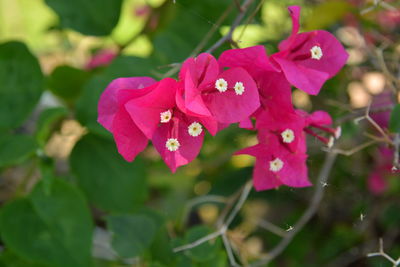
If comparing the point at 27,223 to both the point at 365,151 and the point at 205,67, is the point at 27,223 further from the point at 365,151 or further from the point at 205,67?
the point at 365,151

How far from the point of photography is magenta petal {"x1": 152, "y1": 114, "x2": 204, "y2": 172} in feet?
1.85

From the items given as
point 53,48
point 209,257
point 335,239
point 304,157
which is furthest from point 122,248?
point 53,48

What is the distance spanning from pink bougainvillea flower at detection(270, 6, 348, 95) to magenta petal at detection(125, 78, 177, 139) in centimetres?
13

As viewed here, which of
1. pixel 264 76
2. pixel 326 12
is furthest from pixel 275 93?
pixel 326 12

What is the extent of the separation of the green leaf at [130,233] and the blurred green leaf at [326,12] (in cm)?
48

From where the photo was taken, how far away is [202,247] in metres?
0.81

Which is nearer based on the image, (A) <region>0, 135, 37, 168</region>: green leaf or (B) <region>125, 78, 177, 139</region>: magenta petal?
(B) <region>125, 78, 177, 139</region>: magenta petal

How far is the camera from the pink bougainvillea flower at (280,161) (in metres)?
0.62

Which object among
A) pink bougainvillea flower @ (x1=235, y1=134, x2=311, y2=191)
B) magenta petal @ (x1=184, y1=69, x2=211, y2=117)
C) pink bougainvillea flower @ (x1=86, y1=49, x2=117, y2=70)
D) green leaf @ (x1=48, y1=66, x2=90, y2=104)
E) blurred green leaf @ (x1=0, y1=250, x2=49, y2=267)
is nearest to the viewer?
magenta petal @ (x1=184, y1=69, x2=211, y2=117)

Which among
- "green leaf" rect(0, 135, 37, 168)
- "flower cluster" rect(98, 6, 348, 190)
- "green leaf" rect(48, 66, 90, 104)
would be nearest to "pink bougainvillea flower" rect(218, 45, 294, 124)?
"flower cluster" rect(98, 6, 348, 190)

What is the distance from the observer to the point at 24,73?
96 cm

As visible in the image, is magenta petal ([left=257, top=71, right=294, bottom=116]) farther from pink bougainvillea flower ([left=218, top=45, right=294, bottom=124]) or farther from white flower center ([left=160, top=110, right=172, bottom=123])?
white flower center ([left=160, top=110, right=172, bottom=123])

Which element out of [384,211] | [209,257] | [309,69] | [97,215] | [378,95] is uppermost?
[309,69]

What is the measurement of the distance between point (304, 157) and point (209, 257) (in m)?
0.24
